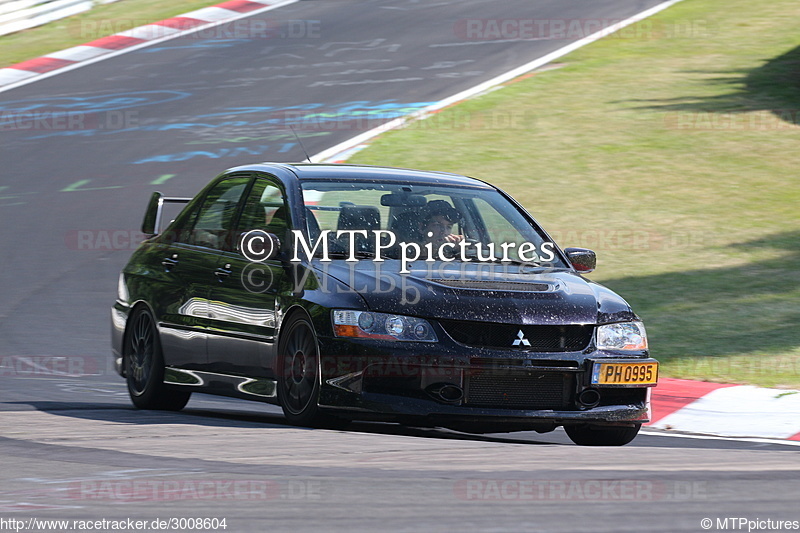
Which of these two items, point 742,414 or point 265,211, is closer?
point 265,211

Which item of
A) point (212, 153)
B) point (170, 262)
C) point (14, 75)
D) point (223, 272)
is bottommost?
point (212, 153)

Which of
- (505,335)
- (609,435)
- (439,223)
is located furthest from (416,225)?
(609,435)

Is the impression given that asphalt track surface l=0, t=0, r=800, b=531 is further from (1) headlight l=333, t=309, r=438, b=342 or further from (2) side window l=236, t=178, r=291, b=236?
(2) side window l=236, t=178, r=291, b=236

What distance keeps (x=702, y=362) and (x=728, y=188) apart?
23.5 feet

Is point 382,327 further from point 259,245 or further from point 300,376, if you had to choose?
point 259,245

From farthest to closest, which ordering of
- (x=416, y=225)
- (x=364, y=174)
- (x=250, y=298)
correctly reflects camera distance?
(x=364, y=174) → (x=416, y=225) → (x=250, y=298)

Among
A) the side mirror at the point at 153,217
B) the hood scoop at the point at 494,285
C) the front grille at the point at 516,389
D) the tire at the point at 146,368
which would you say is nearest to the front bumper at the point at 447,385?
the front grille at the point at 516,389

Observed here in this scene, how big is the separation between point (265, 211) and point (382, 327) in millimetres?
1545

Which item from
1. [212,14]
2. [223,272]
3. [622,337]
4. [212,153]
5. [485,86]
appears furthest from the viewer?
[212,14]

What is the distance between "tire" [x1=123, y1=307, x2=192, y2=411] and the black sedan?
13 millimetres

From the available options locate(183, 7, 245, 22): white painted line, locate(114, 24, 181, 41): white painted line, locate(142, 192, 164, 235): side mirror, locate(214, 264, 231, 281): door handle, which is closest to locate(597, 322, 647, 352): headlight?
locate(214, 264, 231, 281): door handle

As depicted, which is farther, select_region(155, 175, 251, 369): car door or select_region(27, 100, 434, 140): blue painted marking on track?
select_region(27, 100, 434, 140): blue painted marking on track

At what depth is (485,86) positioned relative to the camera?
21.7 m

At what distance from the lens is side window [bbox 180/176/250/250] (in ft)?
27.2
